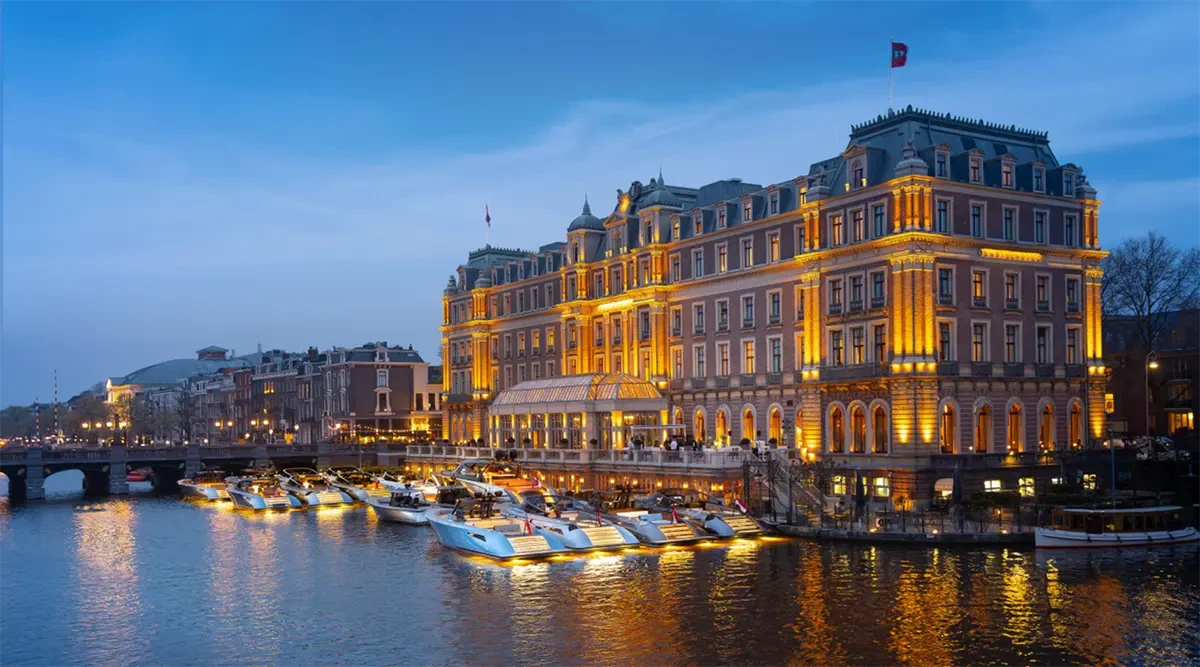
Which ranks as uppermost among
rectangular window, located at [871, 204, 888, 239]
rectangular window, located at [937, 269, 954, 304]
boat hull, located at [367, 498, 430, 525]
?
rectangular window, located at [871, 204, 888, 239]

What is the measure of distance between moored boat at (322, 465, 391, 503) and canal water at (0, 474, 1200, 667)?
1212 inches

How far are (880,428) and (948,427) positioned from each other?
13.3ft

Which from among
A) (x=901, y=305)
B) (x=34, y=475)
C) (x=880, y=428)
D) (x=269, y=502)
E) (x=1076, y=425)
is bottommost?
(x=269, y=502)

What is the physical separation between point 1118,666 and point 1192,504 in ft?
140

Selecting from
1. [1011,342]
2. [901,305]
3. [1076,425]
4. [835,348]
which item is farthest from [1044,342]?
[835,348]

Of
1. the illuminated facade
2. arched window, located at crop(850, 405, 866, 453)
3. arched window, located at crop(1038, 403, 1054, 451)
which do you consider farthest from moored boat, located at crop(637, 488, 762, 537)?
arched window, located at crop(1038, 403, 1054, 451)

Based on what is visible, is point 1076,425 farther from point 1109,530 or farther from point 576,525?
point 576,525

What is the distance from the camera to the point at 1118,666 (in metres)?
34.4

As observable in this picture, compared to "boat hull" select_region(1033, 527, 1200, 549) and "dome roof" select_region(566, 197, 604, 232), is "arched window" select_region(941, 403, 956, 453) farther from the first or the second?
"dome roof" select_region(566, 197, 604, 232)

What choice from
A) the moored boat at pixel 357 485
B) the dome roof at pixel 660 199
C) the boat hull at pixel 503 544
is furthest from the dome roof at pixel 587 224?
the boat hull at pixel 503 544

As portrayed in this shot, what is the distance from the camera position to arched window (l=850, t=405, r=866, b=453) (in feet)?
241

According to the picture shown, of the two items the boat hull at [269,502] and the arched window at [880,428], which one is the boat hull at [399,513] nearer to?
the boat hull at [269,502]

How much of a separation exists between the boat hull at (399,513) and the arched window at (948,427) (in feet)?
108

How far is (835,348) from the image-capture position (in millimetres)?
75812
